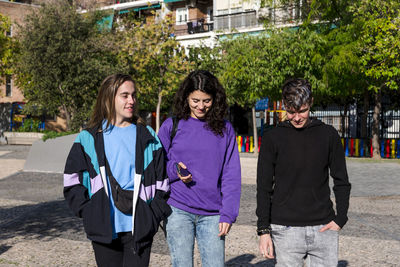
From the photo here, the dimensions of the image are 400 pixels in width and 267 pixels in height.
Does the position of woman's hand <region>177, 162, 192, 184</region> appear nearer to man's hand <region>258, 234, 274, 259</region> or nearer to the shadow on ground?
man's hand <region>258, 234, 274, 259</region>

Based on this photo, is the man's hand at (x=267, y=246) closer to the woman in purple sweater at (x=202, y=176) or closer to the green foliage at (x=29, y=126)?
the woman in purple sweater at (x=202, y=176)

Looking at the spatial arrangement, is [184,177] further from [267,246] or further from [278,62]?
[278,62]

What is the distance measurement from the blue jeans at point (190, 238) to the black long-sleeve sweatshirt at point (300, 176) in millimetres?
309

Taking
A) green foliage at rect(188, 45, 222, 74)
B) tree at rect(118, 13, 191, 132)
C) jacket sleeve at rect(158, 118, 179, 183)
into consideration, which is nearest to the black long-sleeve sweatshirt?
jacket sleeve at rect(158, 118, 179, 183)

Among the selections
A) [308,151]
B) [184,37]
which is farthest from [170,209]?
[184,37]

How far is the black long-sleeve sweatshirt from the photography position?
275 cm

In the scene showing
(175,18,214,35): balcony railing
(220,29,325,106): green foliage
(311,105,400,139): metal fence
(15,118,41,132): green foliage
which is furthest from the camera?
(175,18,214,35): balcony railing

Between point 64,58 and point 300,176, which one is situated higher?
point 64,58

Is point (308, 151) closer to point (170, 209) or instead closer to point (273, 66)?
point (170, 209)

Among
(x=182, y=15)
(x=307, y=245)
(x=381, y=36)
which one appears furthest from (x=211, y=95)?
(x=182, y=15)

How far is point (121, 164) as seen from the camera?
2.76 meters

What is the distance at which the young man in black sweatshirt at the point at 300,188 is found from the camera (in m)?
2.74

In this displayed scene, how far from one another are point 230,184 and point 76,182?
918mm

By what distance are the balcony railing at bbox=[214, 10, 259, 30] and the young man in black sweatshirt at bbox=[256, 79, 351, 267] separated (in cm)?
2856
